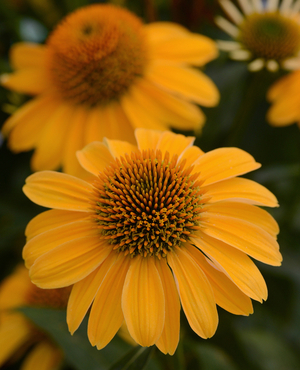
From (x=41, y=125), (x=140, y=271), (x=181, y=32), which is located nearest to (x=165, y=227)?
(x=140, y=271)

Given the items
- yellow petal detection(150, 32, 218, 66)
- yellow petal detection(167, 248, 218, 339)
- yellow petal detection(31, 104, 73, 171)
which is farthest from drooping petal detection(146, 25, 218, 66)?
yellow petal detection(167, 248, 218, 339)

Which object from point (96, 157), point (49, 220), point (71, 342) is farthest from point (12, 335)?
point (96, 157)

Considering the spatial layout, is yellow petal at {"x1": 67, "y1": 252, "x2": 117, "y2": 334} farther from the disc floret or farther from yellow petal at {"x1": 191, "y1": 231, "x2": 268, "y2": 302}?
yellow petal at {"x1": 191, "y1": 231, "x2": 268, "y2": 302}

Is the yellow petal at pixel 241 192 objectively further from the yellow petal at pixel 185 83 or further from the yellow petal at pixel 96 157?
the yellow petal at pixel 185 83

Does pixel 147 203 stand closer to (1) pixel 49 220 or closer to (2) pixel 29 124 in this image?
(1) pixel 49 220

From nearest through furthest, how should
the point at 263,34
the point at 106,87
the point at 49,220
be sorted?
the point at 49,220, the point at 106,87, the point at 263,34

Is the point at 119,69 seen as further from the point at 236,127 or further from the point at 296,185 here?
the point at 296,185
